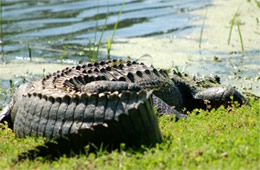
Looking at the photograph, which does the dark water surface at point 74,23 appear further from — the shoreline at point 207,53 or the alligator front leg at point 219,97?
the alligator front leg at point 219,97

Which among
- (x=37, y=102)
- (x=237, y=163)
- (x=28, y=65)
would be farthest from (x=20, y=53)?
(x=237, y=163)

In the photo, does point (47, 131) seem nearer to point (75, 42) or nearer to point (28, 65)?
point (28, 65)

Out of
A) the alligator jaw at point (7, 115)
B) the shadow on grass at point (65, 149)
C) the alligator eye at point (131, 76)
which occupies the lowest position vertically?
the alligator jaw at point (7, 115)

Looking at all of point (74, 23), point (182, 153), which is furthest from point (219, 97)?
point (74, 23)

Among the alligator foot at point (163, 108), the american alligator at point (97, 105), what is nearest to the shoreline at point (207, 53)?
the american alligator at point (97, 105)

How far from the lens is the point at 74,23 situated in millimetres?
11242

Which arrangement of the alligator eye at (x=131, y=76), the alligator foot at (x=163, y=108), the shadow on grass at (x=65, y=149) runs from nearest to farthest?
the shadow on grass at (x=65, y=149), the alligator foot at (x=163, y=108), the alligator eye at (x=131, y=76)

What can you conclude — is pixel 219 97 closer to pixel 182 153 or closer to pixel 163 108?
pixel 163 108

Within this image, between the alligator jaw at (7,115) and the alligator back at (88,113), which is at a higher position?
the alligator back at (88,113)

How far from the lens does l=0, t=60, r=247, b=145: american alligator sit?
4.21 m

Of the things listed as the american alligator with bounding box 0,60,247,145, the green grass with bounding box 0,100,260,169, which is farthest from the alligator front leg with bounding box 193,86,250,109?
the green grass with bounding box 0,100,260,169

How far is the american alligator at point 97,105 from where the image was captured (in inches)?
166

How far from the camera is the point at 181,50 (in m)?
9.42

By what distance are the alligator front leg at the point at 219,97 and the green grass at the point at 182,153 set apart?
1.33 metres
